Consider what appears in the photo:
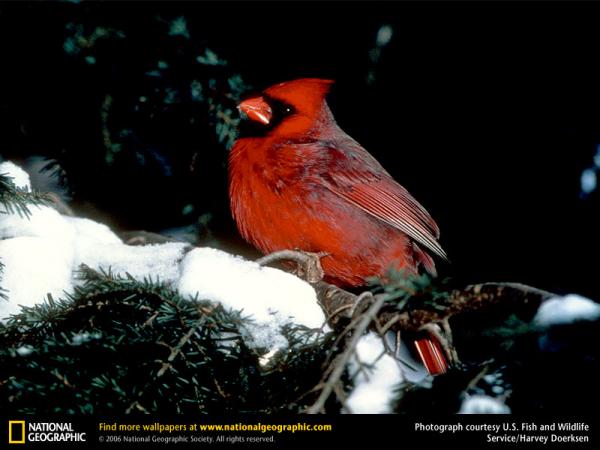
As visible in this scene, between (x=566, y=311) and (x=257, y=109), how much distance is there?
2.11m

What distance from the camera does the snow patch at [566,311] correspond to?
50.0 inches

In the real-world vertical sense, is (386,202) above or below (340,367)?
below

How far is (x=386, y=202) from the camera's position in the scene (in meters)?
3.11

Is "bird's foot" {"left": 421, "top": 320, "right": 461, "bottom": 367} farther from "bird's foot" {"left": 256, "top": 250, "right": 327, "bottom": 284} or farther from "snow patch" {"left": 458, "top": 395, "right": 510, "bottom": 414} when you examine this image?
"bird's foot" {"left": 256, "top": 250, "right": 327, "bottom": 284}

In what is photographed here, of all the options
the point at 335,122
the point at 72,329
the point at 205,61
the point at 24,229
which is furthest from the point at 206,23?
the point at 72,329

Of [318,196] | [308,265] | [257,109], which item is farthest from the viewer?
[257,109]

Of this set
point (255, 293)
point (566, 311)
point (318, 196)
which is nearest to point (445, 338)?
point (566, 311)

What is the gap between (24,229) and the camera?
2186 millimetres

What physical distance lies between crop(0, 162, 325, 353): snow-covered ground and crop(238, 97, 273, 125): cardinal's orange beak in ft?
3.44

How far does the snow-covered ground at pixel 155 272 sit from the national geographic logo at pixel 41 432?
44cm

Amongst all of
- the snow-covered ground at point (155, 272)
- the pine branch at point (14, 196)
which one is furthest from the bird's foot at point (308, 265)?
the pine branch at point (14, 196)

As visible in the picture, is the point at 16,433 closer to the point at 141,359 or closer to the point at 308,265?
the point at 141,359

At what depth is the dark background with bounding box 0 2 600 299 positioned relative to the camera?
8.68ft

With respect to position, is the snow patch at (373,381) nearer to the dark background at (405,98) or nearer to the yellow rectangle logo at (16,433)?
the yellow rectangle logo at (16,433)
